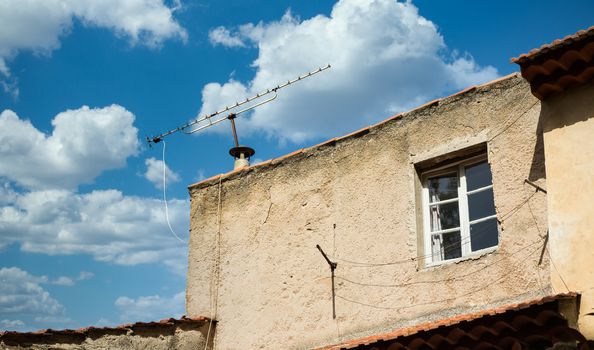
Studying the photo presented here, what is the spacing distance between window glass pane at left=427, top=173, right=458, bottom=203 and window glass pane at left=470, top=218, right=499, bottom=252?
22.6 inches

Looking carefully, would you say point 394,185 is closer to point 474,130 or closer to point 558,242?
point 474,130

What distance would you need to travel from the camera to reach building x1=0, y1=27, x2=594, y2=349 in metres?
6.93

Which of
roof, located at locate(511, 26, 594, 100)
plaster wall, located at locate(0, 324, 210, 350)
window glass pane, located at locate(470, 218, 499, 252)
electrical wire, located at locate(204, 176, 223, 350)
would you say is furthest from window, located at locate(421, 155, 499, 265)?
plaster wall, located at locate(0, 324, 210, 350)

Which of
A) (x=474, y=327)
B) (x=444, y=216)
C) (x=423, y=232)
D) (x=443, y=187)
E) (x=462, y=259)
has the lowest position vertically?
(x=474, y=327)

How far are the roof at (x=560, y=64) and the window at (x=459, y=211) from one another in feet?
5.05

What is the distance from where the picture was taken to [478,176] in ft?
29.3

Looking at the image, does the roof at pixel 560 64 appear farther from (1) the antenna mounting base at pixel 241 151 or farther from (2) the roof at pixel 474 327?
(1) the antenna mounting base at pixel 241 151

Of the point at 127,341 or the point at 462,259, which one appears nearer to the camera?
the point at 462,259

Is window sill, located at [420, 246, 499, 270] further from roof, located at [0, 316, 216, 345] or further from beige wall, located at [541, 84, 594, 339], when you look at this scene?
roof, located at [0, 316, 216, 345]

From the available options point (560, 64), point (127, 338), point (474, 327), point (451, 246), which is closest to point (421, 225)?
point (451, 246)

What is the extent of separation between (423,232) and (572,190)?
2.39m

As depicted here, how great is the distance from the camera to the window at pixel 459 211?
8.60 meters

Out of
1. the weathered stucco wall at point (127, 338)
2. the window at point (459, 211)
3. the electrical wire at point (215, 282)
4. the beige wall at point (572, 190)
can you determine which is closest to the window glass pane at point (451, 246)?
the window at point (459, 211)

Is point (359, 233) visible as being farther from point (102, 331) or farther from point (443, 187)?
point (102, 331)
